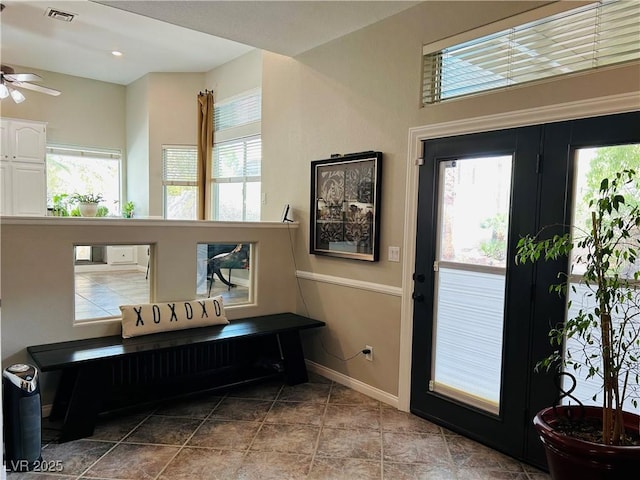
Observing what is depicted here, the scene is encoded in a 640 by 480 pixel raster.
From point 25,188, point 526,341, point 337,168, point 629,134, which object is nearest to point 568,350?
point 526,341

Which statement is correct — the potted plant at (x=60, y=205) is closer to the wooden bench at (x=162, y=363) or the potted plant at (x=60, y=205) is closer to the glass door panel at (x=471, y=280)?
the wooden bench at (x=162, y=363)

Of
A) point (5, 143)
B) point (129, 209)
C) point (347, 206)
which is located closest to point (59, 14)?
point (5, 143)

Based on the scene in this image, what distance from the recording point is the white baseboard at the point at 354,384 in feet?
11.5

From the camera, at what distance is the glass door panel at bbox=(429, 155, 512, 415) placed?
9.19 ft

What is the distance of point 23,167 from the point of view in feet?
22.4

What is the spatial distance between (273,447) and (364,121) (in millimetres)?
2469

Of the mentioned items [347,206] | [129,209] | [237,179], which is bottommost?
[129,209]

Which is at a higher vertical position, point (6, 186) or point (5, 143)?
point (5, 143)

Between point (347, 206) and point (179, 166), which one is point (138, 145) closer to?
point (179, 166)

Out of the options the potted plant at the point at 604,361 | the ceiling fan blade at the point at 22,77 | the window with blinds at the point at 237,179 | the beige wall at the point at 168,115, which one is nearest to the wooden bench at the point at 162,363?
the potted plant at the point at 604,361

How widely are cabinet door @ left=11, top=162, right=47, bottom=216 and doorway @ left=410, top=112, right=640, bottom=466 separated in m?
6.24

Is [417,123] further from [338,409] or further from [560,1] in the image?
[338,409]

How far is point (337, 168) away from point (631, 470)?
278 centimetres

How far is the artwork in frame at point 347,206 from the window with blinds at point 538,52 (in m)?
0.75
